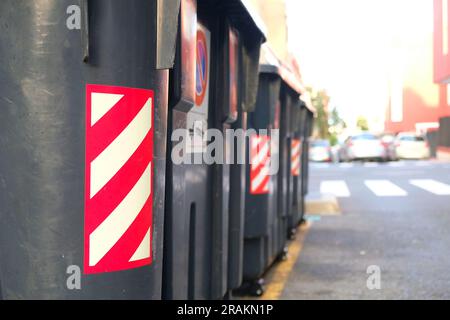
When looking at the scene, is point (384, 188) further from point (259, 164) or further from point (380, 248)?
point (259, 164)

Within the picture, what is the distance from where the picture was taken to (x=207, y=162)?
376 centimetres

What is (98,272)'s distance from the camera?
2.36m

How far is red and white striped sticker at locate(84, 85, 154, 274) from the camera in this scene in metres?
2.31

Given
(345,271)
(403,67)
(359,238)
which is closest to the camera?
(345,271)

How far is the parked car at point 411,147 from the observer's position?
2997cm

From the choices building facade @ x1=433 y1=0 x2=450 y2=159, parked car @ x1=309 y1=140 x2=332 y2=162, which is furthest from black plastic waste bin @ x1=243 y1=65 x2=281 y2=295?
building facade @ x1=433 y1=0 x2=450 y2=159

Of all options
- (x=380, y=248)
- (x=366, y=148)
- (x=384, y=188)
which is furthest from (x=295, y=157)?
(x=366, y=148)

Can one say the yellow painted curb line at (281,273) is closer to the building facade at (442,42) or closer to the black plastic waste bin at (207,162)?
Answer: the black plastic waste bin at (207,162)

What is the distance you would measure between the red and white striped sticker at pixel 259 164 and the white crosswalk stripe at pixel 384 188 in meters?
8.86

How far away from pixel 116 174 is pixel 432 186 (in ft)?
47.3
